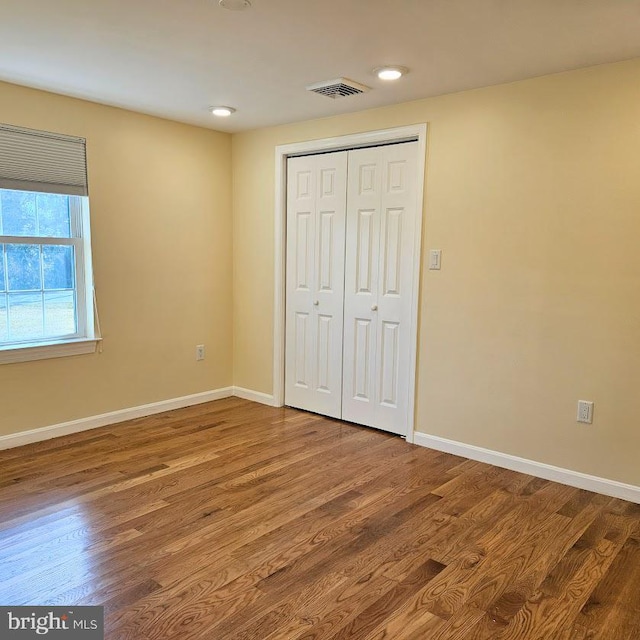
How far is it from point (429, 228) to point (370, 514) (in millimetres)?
1876

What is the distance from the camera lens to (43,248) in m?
3.69

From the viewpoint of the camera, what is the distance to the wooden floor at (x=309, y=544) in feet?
6.43

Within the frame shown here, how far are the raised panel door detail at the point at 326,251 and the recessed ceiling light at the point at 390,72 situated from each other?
1.25 meters

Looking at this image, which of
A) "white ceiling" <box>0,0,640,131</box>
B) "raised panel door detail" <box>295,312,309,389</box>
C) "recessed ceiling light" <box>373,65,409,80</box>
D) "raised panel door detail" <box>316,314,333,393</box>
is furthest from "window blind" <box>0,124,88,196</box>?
"recessed ceiling light" <box>373,65,409,80</box>

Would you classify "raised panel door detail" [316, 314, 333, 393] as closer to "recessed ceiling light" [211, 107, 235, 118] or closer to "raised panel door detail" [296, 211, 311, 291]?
"raised panel door detail" [296, 211, 311, 291]

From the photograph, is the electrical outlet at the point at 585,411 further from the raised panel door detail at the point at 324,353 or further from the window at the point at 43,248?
the window at the point at 43,248

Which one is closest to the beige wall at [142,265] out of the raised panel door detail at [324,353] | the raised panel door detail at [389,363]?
the raised panel door detail at [324,353]

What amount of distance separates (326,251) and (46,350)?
6.97ft

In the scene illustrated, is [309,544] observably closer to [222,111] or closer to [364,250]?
[364,250]

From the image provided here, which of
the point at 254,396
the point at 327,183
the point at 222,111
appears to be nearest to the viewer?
the point at 222,111

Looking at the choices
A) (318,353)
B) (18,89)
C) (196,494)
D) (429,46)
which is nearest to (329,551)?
(196,494)

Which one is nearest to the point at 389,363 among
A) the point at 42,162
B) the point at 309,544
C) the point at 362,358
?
the point at 362,358

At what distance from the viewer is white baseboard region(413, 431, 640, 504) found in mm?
2965

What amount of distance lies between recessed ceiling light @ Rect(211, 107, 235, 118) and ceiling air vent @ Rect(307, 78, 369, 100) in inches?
30.7
